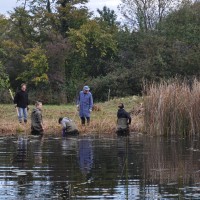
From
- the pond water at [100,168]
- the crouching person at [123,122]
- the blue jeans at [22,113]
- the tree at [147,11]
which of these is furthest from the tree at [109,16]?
the pond water at [100,168]

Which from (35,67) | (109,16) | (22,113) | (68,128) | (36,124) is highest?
(109,16)

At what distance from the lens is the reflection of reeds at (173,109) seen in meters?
21.3

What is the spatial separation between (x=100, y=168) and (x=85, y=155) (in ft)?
8.65

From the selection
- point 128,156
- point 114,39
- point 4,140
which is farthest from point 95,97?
point 128,156

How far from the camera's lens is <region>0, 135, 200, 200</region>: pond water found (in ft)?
33.2

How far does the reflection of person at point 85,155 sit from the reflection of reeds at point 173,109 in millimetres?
2889

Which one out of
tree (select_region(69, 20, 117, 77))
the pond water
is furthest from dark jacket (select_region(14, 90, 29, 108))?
tree (select_region(69, 20, 117, 77))

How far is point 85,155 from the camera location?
15.8 m

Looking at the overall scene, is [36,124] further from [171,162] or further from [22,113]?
[171,162]

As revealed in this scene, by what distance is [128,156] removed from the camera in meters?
15.6

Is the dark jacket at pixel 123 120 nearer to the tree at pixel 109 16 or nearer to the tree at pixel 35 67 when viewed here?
the tree at pixel 35 67

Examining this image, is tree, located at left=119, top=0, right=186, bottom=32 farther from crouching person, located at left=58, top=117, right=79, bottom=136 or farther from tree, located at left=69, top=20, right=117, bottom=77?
crouching person, located at left=58, top=117, right=79, bottom=136

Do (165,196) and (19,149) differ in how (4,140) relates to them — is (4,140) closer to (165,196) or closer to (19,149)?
(19,149)

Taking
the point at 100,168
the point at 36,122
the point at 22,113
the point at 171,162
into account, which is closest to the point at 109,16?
the point at 22,113
